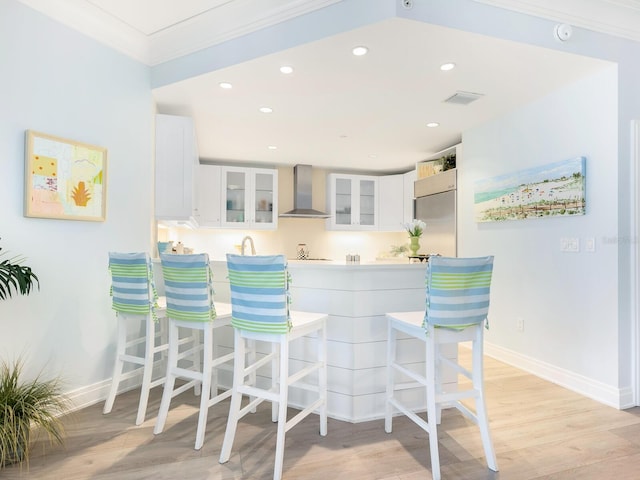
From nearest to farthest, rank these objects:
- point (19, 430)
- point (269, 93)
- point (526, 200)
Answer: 1. point (19, 430)
2. point (269, 93)
3. point (526, 200)

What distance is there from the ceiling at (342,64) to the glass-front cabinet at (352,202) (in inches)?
85.6

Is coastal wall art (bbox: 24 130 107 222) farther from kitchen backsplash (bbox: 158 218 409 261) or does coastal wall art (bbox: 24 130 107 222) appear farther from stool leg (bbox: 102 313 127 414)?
kitchen backsplash (bbox: 158 218 409 261)

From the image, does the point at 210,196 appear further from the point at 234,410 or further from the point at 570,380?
the point at 570,380

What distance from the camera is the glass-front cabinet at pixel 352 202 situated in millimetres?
6184

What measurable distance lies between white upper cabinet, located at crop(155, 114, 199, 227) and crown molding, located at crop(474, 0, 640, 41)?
8.52 feet

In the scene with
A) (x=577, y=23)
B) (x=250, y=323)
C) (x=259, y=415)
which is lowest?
(x=259, y=415)

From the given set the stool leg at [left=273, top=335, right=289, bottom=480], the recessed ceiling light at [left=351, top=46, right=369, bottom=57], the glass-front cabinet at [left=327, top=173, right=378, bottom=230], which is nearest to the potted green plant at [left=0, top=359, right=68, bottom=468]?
the stool leg at [left=273, top=335, right=289, bottom=480]

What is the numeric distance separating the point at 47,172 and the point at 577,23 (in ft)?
11.9

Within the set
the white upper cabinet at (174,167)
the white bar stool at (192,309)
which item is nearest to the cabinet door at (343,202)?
the white upper cabinet at (174,167)

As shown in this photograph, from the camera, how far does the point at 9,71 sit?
2.27m

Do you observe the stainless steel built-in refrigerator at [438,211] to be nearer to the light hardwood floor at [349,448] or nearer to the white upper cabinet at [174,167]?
the light hardwood floor at [349,448]

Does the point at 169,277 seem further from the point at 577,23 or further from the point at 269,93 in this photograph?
the point at 577,23

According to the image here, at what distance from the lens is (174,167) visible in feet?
11.2

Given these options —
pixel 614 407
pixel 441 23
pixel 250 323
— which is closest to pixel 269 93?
pixel 441 23
